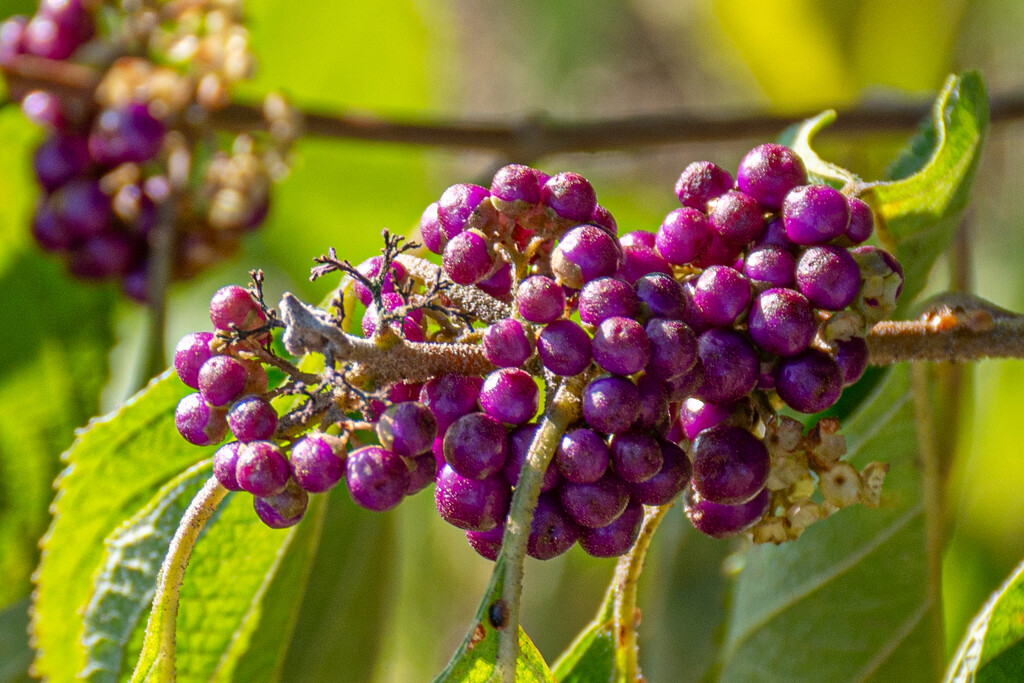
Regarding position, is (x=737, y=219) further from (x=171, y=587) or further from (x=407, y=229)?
(x=407, y=229)

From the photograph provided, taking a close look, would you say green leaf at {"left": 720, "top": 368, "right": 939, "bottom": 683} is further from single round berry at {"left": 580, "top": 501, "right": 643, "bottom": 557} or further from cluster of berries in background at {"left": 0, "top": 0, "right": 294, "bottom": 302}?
cluster of berries in background at {"left": 0, "top": 0, "right": 294, "bottom": 302}

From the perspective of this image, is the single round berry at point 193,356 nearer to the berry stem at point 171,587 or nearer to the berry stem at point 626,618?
the berry stem at point 171,587

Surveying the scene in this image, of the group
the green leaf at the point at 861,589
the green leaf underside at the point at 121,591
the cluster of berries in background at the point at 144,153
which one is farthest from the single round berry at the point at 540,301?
→ the cluster of berries in background at the point at 144,153

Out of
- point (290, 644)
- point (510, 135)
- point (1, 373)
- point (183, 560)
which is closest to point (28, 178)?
point (1, 373)

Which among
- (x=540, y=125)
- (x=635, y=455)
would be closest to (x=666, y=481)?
(x=635, y=455)

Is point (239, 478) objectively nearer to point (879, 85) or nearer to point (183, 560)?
point (183, 560)
